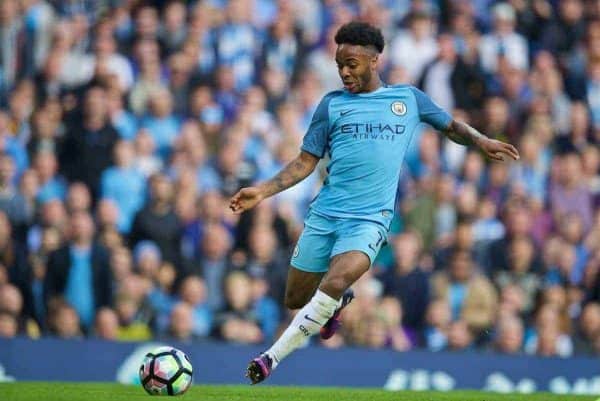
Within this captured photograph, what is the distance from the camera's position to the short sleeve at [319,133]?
1053 cm

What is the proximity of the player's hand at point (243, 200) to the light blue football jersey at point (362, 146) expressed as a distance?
797mm

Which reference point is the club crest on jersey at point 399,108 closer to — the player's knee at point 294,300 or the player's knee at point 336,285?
the player's knee at point 336,285

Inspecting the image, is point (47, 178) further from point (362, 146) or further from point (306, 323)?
point (306, 323)

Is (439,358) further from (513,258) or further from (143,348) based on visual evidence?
(143,348)

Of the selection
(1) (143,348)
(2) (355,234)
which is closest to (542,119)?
(1) (143,348)

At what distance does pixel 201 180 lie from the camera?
15.2 meters

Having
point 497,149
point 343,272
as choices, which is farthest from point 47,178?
point 497,149

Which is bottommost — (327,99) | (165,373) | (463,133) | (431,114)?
(165,373)

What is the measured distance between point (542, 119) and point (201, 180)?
464cm

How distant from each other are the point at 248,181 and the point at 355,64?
5.20m

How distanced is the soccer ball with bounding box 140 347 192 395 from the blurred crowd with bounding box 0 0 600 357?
3.35 metres

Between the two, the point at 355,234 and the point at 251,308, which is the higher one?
the point at 355,234

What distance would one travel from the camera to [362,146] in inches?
409

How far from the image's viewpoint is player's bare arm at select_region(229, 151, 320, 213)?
981 centimetres
